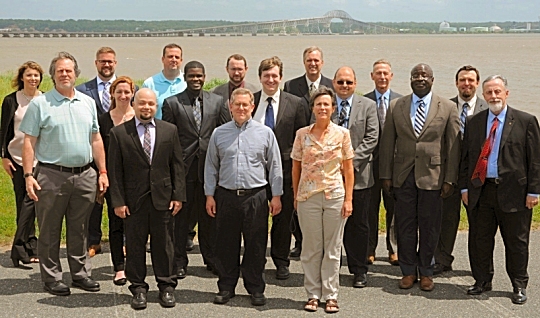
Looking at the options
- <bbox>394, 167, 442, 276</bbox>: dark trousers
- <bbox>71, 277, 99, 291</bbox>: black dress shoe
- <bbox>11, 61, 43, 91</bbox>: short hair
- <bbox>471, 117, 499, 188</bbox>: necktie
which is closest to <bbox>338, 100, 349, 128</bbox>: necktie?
<bbox>394, 167, 442, 276</bbox>: dark trousers

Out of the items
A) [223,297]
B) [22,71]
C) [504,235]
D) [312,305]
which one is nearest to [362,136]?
[504,235]

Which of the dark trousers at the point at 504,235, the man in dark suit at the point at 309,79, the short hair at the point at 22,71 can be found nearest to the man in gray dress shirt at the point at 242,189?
the man in dark suit at the point at 309,79

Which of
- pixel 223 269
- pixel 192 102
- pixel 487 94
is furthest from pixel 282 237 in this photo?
pixel 487 94

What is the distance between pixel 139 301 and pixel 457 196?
3360mm

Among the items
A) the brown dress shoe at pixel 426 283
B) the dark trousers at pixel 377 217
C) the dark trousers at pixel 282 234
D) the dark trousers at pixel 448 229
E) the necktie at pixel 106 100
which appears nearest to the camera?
the brown dress shoe at pixel 426 283

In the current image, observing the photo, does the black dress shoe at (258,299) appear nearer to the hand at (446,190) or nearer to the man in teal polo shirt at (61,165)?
the man in teal polo shirt at (61,165)

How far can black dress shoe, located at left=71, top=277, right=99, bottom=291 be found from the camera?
6.69m

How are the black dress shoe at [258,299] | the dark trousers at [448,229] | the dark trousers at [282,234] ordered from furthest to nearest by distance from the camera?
the dark trousers at [448,229] → the dark trousers at [282,234] → the black dress shoe at [258,299]

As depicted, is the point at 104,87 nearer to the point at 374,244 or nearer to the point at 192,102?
the point at 192,102

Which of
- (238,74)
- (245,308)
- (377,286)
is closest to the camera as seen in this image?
(245,308)

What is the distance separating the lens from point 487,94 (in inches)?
256

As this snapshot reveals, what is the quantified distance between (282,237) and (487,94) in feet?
8.02

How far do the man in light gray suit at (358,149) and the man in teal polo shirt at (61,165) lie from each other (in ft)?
7.71

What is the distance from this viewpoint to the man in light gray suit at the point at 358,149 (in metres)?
6.92
